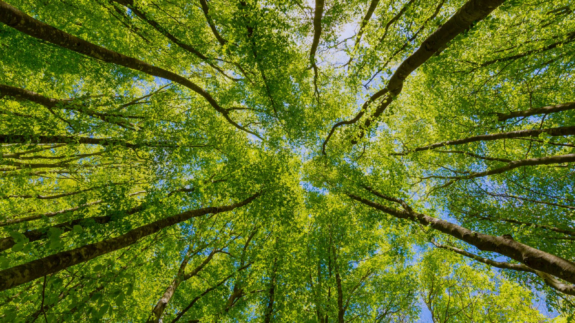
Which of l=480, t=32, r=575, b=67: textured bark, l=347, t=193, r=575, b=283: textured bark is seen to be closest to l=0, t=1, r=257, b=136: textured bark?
l=347, t=193, r=575, b=283: textured bark

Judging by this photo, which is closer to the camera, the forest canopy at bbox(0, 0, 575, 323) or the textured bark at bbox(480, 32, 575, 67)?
the textured bark at bbox(480, 32, 575, 67)

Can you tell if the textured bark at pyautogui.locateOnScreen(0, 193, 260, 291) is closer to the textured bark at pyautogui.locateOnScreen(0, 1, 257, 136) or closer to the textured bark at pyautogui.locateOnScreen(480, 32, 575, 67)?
the textured bark at pyautogui.locateOnScreen(0, 1, 257, 136)

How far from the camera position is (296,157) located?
1276cm

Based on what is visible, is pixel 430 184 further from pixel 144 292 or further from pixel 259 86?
pixel 144 292

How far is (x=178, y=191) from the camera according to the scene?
26.9 feet

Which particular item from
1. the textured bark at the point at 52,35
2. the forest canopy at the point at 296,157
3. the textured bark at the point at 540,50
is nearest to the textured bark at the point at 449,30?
the forest canopy at the point at 296,157

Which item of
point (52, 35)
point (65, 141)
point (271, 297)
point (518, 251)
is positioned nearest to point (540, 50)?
point (518, 251)

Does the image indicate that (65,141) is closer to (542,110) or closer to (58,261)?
(58,261)

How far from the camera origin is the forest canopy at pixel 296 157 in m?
6.45

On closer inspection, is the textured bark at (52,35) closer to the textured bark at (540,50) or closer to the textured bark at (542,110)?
the textured bark at (540,50)

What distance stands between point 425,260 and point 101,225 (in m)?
13.1

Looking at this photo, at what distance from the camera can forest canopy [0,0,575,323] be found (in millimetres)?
6445

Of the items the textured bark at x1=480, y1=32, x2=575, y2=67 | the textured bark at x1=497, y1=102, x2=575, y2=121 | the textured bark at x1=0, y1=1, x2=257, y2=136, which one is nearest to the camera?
the textured bark at x1=0, y1=1, x2=257, y2=136

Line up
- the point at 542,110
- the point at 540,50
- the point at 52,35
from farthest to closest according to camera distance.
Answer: the point at 542,110, the point at 540,50, the point at 52,35
